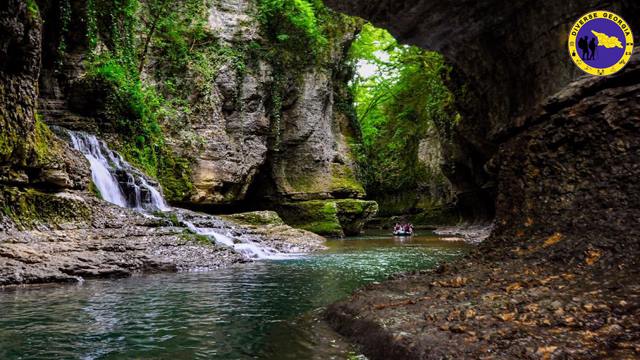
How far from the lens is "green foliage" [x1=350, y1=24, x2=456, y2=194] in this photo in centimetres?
3312

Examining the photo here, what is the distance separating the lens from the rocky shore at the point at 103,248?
25.5 ft

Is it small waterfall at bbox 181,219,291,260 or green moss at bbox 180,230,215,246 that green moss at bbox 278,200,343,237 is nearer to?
small waterfall at bbox 181,219,291,260

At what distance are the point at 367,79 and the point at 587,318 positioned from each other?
36954mm

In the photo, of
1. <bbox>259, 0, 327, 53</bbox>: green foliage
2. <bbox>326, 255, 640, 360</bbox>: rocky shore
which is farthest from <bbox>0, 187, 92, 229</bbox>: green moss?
<bbox>259, 0, 327, 53</bbox>: green foliage

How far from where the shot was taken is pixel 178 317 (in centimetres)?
538

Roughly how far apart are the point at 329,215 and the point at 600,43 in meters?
17.3

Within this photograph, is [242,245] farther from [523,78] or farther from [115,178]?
[523,78]

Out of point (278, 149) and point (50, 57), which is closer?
point (50, 57)

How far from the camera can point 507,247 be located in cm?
531

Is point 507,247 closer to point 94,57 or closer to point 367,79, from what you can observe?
point 94,57

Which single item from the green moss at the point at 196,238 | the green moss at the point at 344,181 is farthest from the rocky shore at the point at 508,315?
the green moss at the point at 344,181

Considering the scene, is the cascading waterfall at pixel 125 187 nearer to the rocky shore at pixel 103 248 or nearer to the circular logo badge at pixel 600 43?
the rocky shore at pixel 103 248

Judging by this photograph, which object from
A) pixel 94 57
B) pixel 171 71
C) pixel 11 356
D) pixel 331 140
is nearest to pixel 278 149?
pixel 331 140

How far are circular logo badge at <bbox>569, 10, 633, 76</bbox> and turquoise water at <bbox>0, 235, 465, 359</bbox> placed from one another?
4290mm
